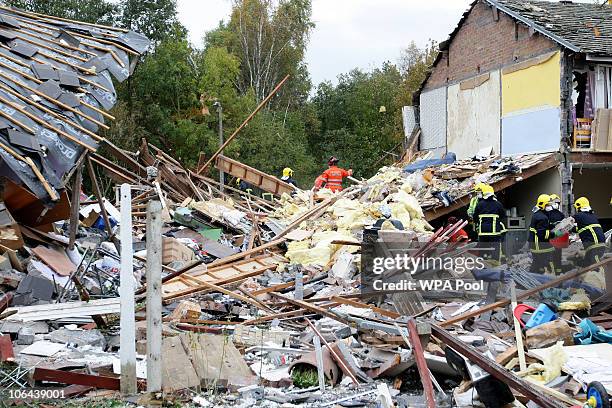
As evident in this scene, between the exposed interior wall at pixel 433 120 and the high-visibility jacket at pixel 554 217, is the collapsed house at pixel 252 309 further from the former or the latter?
the exposed interior wall at pixel 433 120

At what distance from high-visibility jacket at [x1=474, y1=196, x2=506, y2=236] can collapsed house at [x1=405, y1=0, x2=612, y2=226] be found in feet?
19.4

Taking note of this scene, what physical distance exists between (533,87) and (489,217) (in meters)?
7.92

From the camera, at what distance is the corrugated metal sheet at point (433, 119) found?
22.5 metres

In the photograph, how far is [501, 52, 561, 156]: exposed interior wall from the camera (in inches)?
678

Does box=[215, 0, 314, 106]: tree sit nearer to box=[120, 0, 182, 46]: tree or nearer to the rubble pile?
box=[120, 0, 182, 46]: tree

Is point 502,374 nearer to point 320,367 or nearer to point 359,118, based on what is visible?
point 320,367

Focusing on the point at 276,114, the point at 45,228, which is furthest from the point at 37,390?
the point at 276,114

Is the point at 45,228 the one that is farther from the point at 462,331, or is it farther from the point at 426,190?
the point at 426,190

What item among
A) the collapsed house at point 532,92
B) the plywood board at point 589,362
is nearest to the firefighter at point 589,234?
the plywood board at point 589,362

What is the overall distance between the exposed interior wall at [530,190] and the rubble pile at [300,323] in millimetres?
5204

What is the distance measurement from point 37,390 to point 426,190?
1197cm

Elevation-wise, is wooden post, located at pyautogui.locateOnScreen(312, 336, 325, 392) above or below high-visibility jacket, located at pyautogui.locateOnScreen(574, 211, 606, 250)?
below

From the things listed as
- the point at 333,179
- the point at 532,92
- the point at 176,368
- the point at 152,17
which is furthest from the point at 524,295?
the point at 152,17

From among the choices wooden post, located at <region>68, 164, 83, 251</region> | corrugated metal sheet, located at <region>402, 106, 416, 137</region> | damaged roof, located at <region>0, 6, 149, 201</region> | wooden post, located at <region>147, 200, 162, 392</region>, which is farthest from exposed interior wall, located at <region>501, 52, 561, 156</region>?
wooden post, located at <region>147, 200, 162, 392</region>
